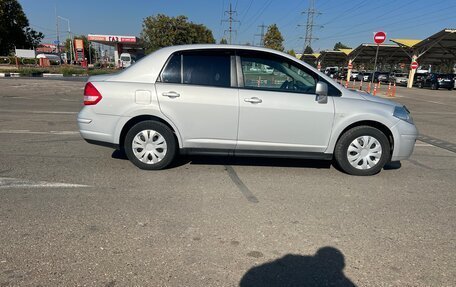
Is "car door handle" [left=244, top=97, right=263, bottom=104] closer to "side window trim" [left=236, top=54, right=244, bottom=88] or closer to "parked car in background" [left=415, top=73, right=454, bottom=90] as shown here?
"side window trim" [left=236, top=54, right=244, bottom=88]

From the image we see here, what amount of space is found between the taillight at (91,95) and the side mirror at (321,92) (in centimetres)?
302

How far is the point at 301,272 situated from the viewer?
2.70m

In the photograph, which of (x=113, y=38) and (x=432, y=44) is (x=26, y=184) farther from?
(x=113, y=38)

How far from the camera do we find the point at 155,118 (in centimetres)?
485

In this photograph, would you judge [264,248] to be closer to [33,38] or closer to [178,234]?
[178,234]

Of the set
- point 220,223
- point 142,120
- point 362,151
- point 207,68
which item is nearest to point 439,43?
point 362,151

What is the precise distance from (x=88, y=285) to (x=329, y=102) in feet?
12.2

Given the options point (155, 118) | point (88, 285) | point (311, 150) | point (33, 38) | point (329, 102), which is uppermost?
point (33, 38)

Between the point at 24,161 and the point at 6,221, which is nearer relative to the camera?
the point at 6,221

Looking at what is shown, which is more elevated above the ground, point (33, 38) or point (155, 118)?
point (33, 38)

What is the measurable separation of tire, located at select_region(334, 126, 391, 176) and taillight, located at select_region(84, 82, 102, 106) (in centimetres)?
349

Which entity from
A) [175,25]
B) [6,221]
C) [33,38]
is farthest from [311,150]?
[33,38]

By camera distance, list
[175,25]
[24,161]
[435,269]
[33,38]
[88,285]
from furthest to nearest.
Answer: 1. [33,38]
2. [175,25]
3. [24,161]
4. [435,269]
5. [88,285]

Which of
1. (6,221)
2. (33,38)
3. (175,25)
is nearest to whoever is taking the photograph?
(6,221)
